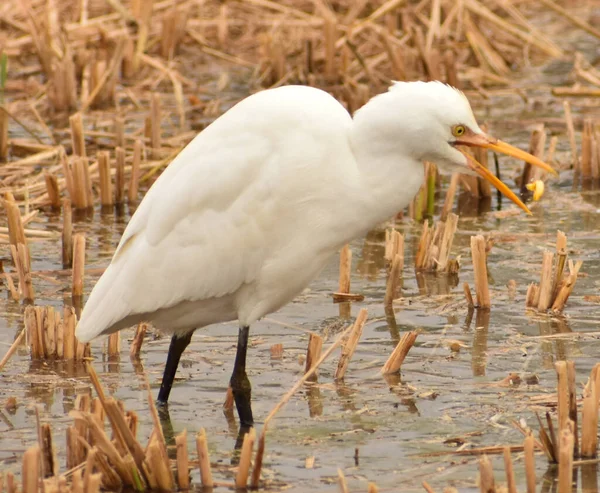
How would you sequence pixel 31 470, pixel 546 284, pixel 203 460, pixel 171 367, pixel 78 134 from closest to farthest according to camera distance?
pixel 31 470 → pixel 203 460 → pixel 171 367 → pixel 546 284 → pixel 78 134

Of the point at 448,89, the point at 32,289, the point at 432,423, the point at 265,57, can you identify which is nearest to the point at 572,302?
the point at 432,423

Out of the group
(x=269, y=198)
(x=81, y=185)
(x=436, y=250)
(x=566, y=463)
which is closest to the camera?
(x=566, y=463)

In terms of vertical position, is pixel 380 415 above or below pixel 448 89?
below

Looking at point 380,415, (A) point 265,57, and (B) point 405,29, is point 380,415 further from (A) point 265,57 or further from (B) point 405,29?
(B) point 405,29

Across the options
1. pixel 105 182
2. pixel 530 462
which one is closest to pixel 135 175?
pixel 105 182

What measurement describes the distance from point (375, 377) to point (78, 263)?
6.85 ft

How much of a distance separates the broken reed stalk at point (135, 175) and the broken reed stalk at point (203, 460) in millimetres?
4869

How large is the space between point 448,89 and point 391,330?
2.17 meters

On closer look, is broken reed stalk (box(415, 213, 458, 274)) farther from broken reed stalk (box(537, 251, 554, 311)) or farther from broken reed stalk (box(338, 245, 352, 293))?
broken reed stalk (box(537, 251, 554, 311))

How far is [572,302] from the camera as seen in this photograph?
7148mm

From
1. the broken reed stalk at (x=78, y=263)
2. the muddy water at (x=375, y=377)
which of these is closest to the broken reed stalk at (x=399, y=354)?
the muddy water at (x=375, y=377)

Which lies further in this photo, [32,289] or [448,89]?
[32,289]

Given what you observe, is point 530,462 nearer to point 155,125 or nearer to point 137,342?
point 137,342

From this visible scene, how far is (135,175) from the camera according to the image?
9125mm
